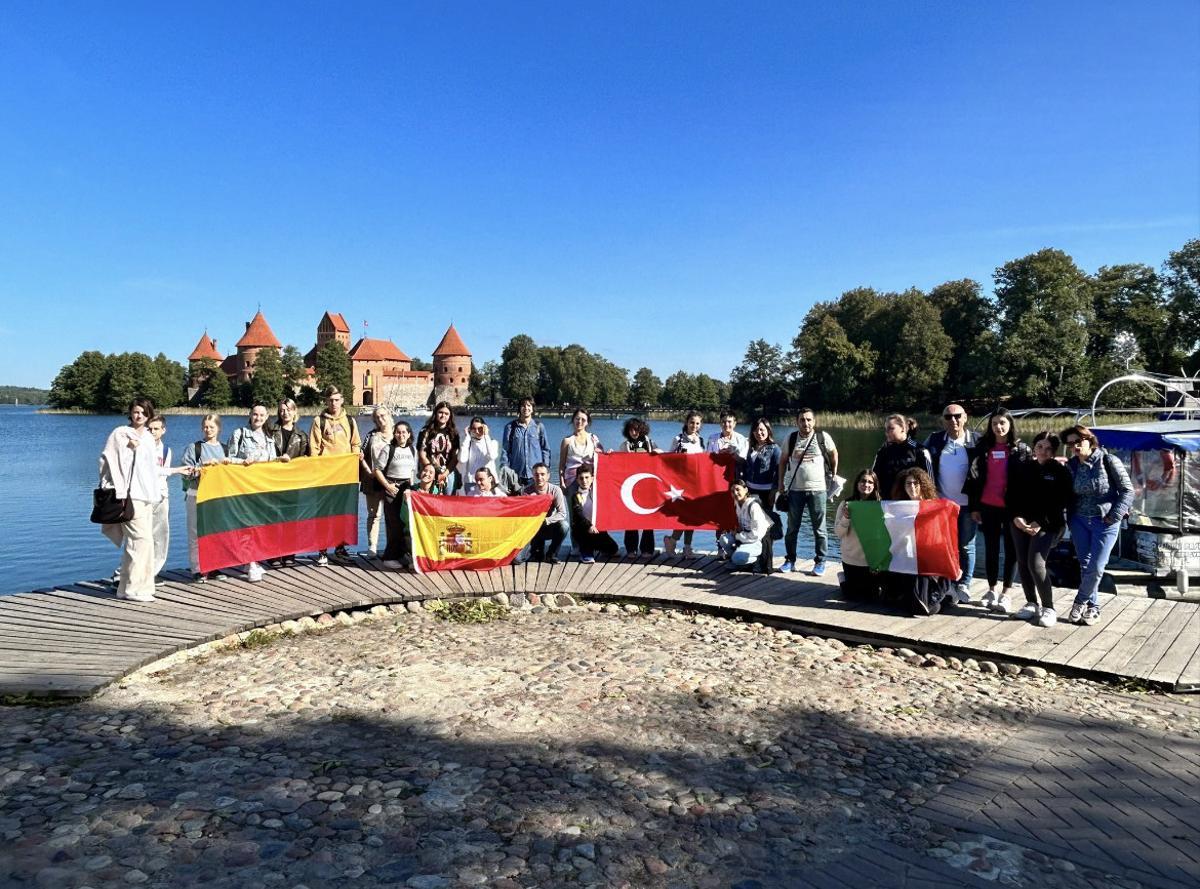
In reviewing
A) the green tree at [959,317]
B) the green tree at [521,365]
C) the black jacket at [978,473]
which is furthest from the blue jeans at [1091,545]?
the green tree at [521,365]

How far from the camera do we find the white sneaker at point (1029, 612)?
7.61m

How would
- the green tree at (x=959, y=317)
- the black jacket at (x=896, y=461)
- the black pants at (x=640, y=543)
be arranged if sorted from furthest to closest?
the green tree at (x=959, y=317) < the black pants at (x=640, y=543) < the black jacket at (x=896, y=461)

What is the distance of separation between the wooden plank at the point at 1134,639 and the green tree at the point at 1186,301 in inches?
2448

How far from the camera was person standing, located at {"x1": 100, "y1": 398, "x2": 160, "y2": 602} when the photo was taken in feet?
24.1

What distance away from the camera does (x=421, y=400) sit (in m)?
135

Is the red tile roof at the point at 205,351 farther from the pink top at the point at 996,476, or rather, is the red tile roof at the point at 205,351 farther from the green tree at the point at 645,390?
the pink top at the point at 996,476

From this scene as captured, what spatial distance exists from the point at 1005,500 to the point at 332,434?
289 inches

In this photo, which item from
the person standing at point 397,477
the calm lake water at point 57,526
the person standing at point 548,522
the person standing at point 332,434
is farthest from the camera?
the calm lake water at point 57,526

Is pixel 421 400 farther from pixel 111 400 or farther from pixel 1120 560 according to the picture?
pixel 1120 560

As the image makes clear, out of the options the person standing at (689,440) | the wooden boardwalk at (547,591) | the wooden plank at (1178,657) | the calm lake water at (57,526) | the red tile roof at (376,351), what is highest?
the red tile roof at (376,351)

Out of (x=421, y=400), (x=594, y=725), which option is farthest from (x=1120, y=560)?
(x=421, y=400)

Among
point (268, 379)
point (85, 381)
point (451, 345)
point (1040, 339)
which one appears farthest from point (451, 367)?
point (1040, 339)

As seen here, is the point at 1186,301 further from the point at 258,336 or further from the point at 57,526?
the point at 258,336

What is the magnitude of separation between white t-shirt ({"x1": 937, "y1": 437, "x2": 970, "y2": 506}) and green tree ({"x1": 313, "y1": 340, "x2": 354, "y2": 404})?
103 metres
